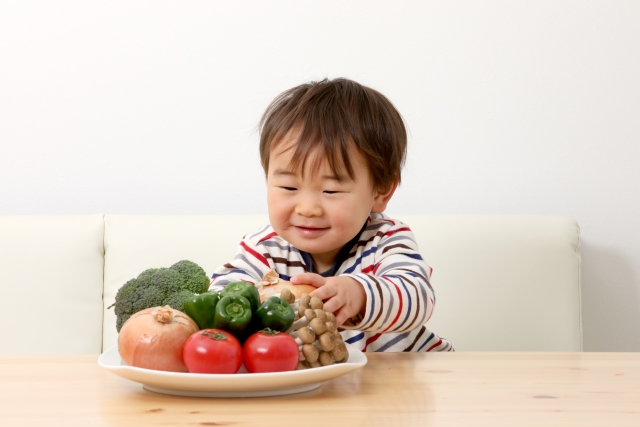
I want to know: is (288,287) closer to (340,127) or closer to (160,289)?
(340,127)

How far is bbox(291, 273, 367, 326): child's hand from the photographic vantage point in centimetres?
103

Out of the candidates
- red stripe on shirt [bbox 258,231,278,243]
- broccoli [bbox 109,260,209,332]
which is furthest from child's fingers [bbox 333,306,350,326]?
broccoli [bbox 109,260,209,332]

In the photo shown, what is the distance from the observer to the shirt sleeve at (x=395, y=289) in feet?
3.67

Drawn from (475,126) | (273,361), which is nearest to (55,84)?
(475,126)

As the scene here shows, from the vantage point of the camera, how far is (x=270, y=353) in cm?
84

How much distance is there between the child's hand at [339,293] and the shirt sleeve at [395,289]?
0.06ft

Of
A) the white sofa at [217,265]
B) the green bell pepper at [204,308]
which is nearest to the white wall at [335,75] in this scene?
the white sofa at [217,265]

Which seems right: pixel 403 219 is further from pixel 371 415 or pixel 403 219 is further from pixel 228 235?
pixel 371 415

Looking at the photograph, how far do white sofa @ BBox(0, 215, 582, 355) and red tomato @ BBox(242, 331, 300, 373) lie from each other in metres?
1.05

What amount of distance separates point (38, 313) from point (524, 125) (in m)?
1.47

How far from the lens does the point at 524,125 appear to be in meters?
2.13

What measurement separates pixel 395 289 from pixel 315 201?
24 cm

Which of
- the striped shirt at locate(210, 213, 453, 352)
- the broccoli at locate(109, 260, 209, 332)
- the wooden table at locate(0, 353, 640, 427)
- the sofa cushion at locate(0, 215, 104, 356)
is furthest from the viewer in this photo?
the sofa cushion at locate(0, 215, 104, 356)

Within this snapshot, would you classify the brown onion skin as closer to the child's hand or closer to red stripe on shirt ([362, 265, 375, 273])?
the child's hand
